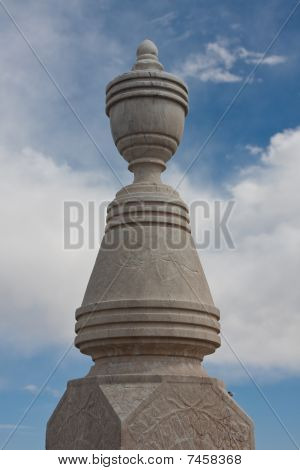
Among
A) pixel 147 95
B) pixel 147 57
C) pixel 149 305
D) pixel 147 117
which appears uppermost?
pixel 147 57

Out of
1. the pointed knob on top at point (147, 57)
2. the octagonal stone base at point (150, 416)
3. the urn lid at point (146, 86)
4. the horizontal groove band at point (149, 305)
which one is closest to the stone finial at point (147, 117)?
the urn lid at point (146, 86)

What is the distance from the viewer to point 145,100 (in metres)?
8.09

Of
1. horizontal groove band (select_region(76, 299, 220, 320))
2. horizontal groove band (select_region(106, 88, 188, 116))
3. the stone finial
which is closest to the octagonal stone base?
horizontal groove band (select_region(76, 299, 220, 320))

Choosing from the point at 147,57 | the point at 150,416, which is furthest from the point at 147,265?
the point at 147,57

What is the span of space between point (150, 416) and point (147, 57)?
→ 15.5ft

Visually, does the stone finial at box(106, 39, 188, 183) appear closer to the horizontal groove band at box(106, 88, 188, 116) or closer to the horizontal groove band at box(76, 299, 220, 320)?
the horizontal groove band at box(106, 88, 188, 116)

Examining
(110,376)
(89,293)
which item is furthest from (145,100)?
(110,376)

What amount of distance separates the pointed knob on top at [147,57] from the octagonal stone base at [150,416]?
408cm

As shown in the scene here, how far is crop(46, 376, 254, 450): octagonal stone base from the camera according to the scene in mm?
6652

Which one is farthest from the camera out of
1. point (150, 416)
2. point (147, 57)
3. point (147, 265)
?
point (147, 57)

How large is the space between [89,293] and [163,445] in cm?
205

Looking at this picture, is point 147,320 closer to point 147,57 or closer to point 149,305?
point 149,305

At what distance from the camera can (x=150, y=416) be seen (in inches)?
265

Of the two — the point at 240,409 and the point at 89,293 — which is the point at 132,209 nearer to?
the point at 89,293
